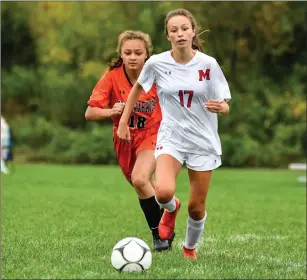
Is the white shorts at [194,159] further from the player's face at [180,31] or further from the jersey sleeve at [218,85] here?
the player's face at [180,31]

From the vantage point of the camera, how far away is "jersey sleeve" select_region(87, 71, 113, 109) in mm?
7668

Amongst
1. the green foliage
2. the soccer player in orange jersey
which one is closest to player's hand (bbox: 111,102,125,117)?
the soccer player in orange jersey

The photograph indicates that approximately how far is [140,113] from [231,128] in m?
29.5

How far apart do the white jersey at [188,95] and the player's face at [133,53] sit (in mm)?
800

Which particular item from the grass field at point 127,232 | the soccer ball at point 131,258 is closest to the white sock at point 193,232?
the grass field at point 127,232

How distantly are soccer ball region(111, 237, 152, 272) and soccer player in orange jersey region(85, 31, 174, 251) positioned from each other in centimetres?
143

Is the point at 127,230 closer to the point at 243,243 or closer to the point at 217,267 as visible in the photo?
the point at 243,243

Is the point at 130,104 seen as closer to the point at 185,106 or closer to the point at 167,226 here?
the point at 185,106

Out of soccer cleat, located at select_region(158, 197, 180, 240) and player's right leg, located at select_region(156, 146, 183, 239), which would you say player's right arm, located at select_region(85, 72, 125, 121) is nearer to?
player's right leg, located at select_region(156, 146, 183, 239)

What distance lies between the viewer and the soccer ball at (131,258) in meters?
5.93

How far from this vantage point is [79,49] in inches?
1560

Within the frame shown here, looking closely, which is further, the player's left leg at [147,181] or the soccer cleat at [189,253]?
the player's left leg at [147,181]

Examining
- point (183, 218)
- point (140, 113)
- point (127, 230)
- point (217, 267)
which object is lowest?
point (183, 218)

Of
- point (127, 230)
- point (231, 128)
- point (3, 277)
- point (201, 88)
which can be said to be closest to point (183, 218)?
point (127, 230)
